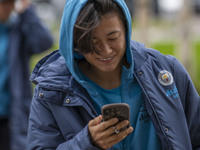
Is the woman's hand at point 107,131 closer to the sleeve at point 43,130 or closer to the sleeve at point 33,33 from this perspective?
the sleeve at point 43,130

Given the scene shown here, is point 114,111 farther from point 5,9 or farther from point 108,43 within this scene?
point 5,9

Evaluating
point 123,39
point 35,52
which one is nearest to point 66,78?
point 123,39

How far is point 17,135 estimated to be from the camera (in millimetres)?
4020

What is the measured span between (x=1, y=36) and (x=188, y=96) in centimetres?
250

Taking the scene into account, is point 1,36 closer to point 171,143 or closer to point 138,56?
point 138,56

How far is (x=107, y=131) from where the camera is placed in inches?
69.5

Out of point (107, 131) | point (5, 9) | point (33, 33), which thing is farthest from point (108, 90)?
point (5, 9)

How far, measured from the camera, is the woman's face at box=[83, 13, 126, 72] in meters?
1.93

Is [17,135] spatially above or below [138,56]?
below

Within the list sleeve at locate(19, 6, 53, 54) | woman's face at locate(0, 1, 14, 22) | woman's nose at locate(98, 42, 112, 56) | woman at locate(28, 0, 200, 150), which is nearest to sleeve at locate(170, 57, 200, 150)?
woman at locate(28, 0, 200, 150)

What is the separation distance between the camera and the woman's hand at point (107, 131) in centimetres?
176

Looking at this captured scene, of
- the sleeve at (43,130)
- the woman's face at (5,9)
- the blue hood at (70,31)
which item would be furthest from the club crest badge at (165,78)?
the woman's face at (5,9)

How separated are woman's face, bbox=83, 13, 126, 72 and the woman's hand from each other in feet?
1.16

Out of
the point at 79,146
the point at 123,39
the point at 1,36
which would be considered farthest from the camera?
the point at 1,36
